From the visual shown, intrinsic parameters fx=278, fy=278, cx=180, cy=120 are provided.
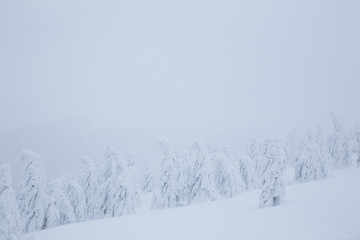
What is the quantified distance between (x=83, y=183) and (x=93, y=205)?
3.98m

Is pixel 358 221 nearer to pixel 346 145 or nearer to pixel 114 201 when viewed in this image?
pixel 114 201

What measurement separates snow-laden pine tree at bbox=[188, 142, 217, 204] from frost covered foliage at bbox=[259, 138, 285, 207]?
12.9 meters

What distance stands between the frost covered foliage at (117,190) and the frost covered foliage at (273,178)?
18.6 meters

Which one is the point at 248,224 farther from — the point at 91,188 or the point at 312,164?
the point at 91,188

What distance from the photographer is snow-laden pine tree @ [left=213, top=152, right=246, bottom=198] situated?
4325 centimetres

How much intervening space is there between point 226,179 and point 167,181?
32.5ft

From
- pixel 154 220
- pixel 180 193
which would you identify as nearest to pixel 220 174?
pixel 180 193

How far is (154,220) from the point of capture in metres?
27.0

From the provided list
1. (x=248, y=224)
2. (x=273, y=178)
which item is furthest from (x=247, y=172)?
(x=248, y=224)

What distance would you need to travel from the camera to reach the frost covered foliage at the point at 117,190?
37.2m

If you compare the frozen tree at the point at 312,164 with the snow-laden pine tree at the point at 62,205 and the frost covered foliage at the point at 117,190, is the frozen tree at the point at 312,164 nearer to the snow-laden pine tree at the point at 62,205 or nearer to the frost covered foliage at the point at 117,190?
the frost covered foliage at the point at 117,190

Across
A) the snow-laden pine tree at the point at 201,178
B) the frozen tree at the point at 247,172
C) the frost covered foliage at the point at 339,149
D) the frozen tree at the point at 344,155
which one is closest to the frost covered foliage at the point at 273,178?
the snow-laden pine tree at the point at 201,178

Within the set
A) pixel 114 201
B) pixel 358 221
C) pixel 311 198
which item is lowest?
pixel 114 201

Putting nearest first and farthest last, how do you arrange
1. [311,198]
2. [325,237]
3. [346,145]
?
1. [325,237]
2. [311,198]
3. [346,145]
